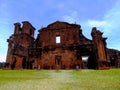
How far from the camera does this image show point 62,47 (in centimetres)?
3119

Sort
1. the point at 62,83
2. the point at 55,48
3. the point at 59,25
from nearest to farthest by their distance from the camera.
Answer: the point at 62,83 < the point at 55,48 < the point at 59,25

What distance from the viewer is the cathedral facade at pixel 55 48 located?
2851 centimetres

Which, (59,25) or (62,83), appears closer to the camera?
(62,83)

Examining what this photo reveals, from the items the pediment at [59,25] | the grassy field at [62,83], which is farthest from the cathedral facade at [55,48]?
the grassy field at [62,83]

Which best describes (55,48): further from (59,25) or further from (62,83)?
(62,83)

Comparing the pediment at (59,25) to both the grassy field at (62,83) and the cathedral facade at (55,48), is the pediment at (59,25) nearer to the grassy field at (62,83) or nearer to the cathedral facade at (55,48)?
the cathedral facade at (55,48)

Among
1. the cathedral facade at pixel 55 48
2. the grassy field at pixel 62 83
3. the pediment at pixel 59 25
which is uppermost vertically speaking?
the pediment at pixel 59 25

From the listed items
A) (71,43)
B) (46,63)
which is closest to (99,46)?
(71,43)

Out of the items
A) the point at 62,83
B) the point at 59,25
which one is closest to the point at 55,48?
the point at 59,25

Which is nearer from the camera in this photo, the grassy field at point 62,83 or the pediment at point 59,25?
the grassy field at point 62,83

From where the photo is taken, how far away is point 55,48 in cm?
3159

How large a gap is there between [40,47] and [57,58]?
4393mm

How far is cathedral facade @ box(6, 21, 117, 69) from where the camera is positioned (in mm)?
28509

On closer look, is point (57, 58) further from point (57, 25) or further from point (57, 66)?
point (57, 25)
